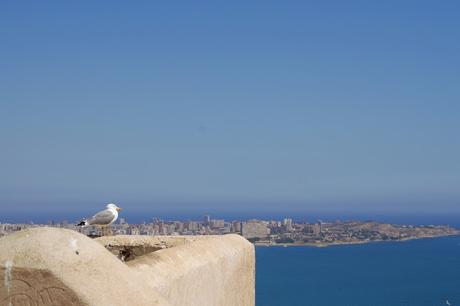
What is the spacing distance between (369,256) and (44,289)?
321ft

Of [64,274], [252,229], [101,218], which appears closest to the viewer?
[64,274]

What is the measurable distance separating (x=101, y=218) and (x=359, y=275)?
72.7 m

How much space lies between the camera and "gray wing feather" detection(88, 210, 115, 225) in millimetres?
7422

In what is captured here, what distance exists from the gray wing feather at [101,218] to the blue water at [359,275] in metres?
51.7

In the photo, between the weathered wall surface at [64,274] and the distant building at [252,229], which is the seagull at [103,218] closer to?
the weathered wall surface at [64,274]

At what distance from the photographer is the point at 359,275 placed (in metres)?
77.8

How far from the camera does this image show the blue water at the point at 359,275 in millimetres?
62250

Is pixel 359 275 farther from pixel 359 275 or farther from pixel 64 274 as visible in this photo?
pixel 64 274

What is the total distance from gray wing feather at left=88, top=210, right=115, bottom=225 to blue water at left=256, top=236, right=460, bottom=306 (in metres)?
51.7

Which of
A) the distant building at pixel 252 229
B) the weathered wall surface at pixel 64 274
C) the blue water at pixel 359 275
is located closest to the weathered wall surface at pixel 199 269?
the weathered wall surface at pixel 64 274

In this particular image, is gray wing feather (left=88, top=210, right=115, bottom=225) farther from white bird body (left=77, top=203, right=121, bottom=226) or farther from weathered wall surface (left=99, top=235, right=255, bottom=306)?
weathered wall surface (left=99, top=235, right=255, bottom=306)

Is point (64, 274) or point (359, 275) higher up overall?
point (64, 274)

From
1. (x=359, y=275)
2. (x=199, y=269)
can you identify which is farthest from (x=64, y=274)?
(x=359, y=275)

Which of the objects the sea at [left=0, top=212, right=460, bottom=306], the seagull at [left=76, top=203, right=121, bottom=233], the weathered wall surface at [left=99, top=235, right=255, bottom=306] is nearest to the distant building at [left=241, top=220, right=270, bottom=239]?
the sea at [left=0, top=212, right=460, bottom=306]
